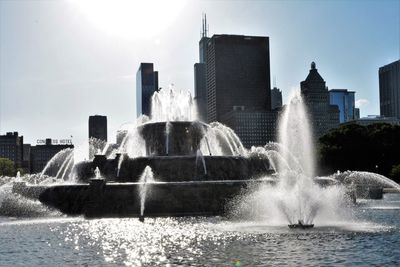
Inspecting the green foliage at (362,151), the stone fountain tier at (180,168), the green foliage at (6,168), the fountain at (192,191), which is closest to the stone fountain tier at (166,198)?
the fountain at (192,191)

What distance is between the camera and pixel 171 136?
50.2 metres

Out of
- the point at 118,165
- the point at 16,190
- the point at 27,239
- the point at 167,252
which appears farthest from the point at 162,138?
the point at 167,252

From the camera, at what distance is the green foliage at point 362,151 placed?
8656 cm

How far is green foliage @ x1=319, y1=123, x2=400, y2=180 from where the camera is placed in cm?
8656

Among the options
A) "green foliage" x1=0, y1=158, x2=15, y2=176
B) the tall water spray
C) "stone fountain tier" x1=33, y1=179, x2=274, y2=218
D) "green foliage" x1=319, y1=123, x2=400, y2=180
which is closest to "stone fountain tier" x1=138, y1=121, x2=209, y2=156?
the tall water spray

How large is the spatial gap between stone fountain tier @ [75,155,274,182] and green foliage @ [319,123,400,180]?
1899 inches

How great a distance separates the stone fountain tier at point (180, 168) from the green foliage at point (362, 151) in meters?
48.2

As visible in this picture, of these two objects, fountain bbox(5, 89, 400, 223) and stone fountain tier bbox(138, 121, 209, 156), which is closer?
fountain bbox(5, 89, 400, 223)

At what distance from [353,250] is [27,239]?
38.2 ft

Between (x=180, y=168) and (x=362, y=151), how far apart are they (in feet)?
182

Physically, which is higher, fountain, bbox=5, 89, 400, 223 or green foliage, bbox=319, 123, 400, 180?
green foliage, bbox=319, 123, 400, 180

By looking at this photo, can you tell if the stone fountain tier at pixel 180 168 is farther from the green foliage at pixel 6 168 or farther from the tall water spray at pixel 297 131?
the green foliage at pixel 6 168

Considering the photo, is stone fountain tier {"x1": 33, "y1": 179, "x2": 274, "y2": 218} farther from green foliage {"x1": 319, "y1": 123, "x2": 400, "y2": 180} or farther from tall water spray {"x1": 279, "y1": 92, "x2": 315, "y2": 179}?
green foliage {"x1": 319, "y1": 123, "x2": 400, "y2": 180}

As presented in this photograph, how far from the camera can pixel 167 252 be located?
17.8 m
